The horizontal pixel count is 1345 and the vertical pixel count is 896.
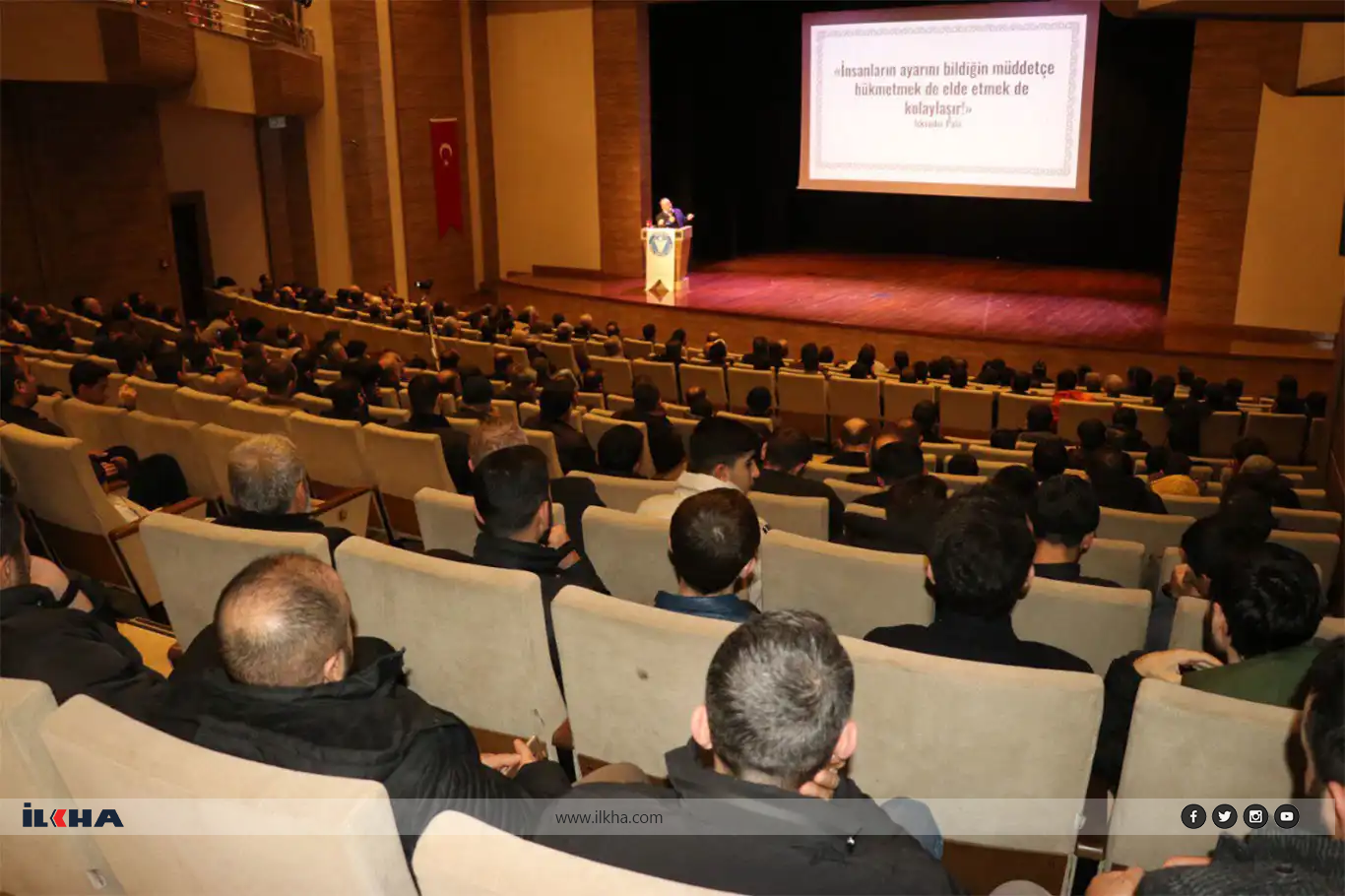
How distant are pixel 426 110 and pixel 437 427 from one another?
10.5 m

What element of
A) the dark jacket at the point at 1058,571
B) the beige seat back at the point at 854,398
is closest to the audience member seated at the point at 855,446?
the beige seat back at the point at 854,398

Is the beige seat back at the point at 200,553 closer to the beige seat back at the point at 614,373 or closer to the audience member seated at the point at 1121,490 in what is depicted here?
the audience member seated at the point at 1121,490

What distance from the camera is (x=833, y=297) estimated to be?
13.9 metres

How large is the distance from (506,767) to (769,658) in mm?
1051

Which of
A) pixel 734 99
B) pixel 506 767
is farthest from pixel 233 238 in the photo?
pixel 506 767

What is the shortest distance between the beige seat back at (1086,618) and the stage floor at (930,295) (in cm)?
891

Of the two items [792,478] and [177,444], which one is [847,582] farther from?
[177,444]

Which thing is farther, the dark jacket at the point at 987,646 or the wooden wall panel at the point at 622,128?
the wooden wall panel at the point at 622,128

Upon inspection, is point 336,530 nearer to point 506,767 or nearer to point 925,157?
point 506,767

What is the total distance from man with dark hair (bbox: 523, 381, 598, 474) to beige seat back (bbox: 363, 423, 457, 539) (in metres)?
0.69

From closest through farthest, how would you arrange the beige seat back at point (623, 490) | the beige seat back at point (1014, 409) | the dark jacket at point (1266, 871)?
the dark jacket at point (1266, 871)
the beige seat back at point (623, 490)
the beige seat back at point (1014, 409)

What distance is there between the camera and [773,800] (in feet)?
4.89

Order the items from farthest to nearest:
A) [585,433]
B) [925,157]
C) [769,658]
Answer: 1. [925,157]
2. [585,433]
3. [769,658]

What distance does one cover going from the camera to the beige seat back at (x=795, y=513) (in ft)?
13.0
